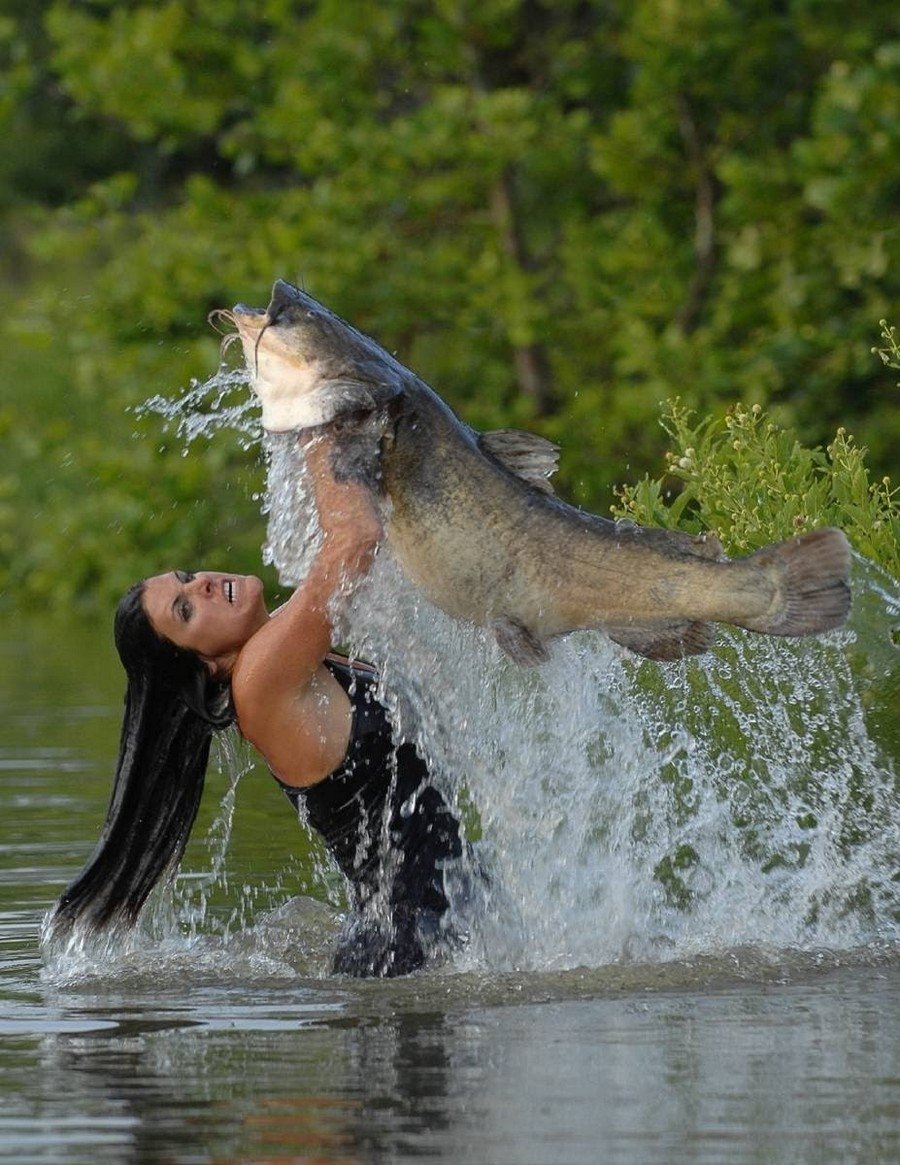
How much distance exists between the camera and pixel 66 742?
527 inches

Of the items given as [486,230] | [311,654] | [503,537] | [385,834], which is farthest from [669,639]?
[486,230]

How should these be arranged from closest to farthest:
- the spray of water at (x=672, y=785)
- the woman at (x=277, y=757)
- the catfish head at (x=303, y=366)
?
the catfish head at (x=303, y=366)
the woman at (x=277, y=757)
the spray of water at (x=672, y=785)

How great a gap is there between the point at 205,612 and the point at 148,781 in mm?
753

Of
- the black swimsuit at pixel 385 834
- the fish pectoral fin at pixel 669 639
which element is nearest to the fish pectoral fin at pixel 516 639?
the fish pectoral fin at pixel 669 639

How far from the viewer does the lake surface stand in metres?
5.09

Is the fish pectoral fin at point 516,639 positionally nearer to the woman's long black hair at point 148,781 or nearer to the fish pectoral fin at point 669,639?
the fish pectoral fin at point 669,639

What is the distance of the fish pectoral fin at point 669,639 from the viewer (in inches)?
241

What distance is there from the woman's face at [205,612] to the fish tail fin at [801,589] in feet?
4.82

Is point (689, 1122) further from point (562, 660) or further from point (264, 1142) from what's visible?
point (562, 660)

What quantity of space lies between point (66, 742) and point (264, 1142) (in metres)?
8.43

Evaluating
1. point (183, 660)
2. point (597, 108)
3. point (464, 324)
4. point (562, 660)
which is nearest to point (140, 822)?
point (183, 660)

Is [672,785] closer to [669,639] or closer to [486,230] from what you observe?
[669,639]

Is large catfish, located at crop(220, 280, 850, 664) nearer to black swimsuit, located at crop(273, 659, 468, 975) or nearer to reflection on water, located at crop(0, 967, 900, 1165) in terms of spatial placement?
black swimsuit, located at crop(273, 659, 468, 975)

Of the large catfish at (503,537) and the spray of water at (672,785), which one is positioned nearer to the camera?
the large catfish at (503,537)
